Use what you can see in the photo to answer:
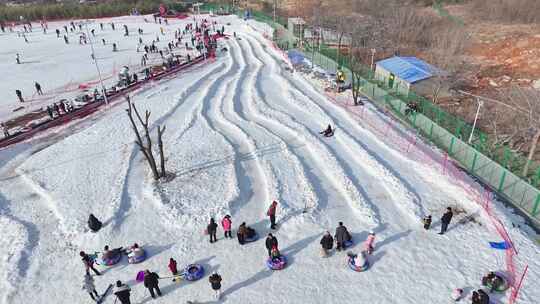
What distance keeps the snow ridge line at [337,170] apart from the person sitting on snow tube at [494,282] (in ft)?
16.3

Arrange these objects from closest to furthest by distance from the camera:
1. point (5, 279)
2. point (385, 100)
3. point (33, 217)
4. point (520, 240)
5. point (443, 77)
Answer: point (5, 279) → point (520, 240) → point (33, 217) → point (385, 100) → point (443, 77)

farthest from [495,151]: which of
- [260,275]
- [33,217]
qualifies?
[33,217]

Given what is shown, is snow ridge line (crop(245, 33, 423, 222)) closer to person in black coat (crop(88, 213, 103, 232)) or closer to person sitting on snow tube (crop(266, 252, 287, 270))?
person sitting on snow tube (crop(266, 252, 287, 270))

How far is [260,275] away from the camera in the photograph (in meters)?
14.6

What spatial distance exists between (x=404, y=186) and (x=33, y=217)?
18644 mm

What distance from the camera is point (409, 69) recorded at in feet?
110

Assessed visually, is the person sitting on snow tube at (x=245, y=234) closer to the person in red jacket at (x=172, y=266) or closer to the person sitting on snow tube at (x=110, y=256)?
the person in red jacket at (x=172, y=266)

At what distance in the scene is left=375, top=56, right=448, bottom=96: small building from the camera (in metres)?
32.4

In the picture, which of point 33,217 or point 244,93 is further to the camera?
point 244,93

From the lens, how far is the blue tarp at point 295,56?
139 feet

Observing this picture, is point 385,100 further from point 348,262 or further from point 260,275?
point 260,275

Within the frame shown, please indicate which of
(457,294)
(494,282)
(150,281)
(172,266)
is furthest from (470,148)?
(150,281)

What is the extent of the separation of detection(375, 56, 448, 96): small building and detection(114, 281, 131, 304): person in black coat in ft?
88.7

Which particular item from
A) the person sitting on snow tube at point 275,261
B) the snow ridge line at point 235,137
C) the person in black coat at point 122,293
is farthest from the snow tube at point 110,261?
the person sitting on snow tube at point 275,261
